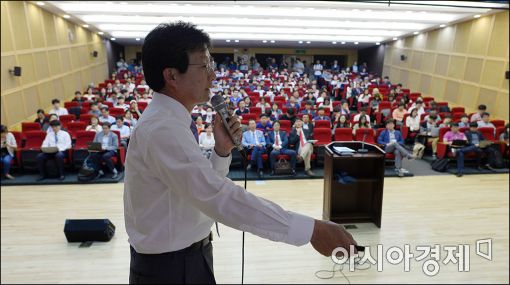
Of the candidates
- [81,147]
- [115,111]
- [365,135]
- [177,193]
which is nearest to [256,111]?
[365,135]

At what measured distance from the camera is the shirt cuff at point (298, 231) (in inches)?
28.9

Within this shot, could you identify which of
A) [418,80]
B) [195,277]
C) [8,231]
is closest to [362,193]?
[195,277]

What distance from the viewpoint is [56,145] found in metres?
5.91

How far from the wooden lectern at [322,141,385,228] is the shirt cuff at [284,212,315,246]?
329cm

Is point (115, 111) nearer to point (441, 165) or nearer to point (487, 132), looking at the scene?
point (441, 165)

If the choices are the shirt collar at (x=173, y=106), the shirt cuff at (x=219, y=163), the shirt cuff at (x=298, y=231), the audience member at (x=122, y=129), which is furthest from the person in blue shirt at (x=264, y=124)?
the shirt cuff at (x=298, y=231)

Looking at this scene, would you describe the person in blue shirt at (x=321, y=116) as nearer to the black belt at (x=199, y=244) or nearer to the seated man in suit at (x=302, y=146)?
the seated man in suit at (x=302, y=146)

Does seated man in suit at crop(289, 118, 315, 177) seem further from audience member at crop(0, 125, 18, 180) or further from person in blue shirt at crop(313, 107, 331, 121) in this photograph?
audience member at crop(0, 125, 18, 180)

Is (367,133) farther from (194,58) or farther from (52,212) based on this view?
(194,58)

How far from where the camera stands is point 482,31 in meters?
9.68

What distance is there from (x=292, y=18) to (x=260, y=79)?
5459mm

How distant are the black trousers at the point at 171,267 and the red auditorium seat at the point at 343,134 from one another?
557cm

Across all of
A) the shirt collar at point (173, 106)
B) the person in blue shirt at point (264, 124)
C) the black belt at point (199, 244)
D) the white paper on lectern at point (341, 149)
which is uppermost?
the shirt collar at point (173, 106)

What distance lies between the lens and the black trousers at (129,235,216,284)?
0.91m
